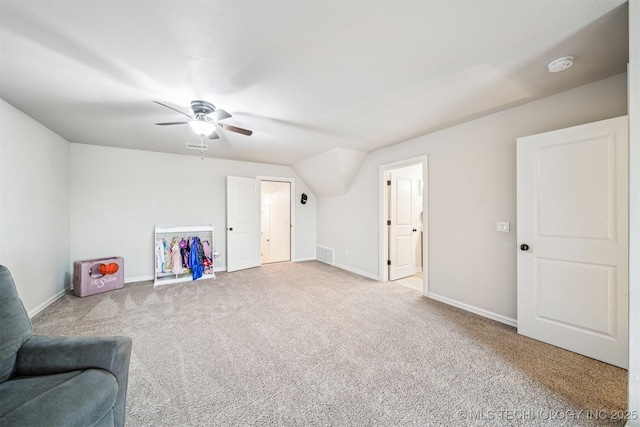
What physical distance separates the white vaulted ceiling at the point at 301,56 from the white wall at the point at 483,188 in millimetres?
180

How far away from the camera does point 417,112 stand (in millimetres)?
2752

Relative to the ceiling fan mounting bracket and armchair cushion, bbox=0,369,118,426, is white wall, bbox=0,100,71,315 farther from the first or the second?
armchair cushion, bbox=0,369,118,426

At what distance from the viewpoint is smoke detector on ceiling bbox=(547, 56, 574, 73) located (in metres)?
1.82

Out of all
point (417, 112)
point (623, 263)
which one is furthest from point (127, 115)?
point (623, 263)

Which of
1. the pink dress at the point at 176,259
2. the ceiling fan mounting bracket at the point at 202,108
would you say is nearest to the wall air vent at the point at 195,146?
the ceiling fan mounting bracket at the point at 202,108

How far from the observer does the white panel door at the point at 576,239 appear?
77.1 inches

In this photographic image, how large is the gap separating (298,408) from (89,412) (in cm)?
107

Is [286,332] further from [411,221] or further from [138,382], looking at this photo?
[411,221]

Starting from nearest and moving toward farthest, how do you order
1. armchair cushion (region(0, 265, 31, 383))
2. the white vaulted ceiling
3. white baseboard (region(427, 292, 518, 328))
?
armchair cushion (region(0, 265, 31, 383))
the white vaulted ceiling
white baseboard (region(427, 292, 518, 328))

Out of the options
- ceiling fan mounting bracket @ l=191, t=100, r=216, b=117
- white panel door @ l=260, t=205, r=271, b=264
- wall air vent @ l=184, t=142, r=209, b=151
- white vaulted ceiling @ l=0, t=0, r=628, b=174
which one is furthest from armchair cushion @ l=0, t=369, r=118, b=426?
white panel door @ l=260, t=205, r=271, b=264

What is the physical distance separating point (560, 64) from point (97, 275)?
6011 mm

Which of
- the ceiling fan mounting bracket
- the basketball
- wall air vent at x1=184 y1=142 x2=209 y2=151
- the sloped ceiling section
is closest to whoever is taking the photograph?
the ceiling fan mounting bracket

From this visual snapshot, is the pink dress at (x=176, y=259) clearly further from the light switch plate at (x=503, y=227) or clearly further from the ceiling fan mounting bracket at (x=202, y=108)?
the light switch plate at (x=503, y=227)

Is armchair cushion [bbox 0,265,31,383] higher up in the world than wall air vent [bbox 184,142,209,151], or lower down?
lower down
